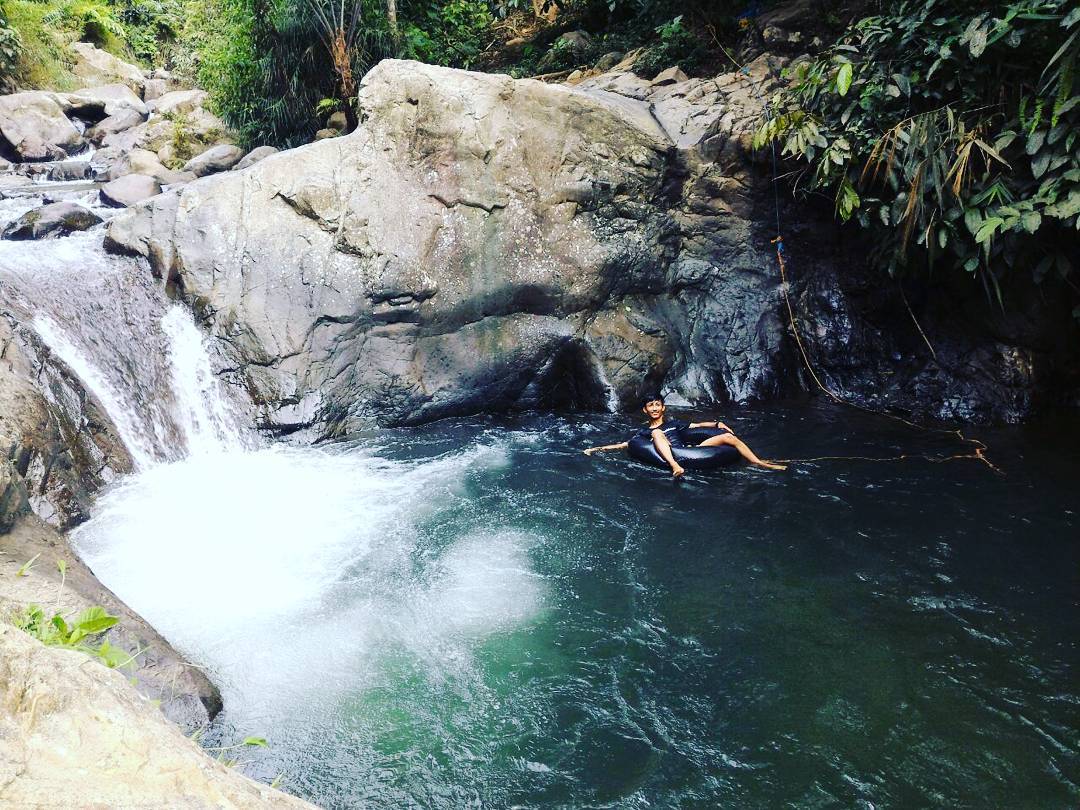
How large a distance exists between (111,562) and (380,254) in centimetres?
402

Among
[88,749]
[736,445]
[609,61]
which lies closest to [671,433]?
[736,445]

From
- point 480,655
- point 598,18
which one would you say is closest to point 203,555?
point 480,655

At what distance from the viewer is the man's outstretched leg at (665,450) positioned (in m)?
6.87

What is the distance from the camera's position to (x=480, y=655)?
14.5ft

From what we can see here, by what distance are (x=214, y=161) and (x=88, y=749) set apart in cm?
1283

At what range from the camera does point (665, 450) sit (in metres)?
6.92

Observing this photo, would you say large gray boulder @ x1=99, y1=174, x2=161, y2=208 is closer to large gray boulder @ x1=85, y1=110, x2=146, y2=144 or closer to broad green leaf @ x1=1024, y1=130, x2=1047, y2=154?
large gray boulder @ x1=85, y1=110, x2=146, y2=144

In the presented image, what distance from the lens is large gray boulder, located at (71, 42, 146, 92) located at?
772 inches

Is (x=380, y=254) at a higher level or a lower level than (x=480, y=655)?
higher

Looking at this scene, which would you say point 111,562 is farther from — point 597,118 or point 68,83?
point 68,83

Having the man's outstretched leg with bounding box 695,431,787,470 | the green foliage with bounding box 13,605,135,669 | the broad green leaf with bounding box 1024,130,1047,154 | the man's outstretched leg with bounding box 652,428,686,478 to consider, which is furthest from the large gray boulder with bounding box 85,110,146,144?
the broad green leaf with bounding box 1024,130,1047,154

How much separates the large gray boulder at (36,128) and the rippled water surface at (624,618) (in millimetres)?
11539

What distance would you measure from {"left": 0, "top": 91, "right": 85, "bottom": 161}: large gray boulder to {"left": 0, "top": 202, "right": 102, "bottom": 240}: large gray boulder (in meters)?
7.60

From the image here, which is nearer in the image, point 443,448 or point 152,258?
point 443,448
